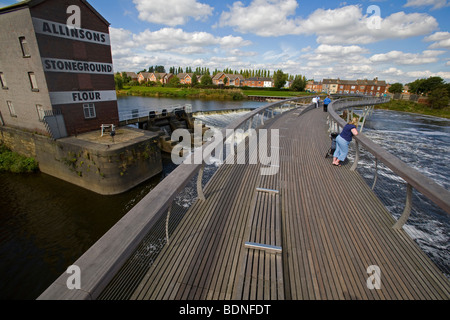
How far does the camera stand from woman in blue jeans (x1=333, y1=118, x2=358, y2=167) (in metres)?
5.92

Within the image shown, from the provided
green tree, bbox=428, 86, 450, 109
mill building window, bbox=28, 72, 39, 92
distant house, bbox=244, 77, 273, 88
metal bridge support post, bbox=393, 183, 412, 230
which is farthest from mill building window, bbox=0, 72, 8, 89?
distant house, bbox=244, 77, 273, 88

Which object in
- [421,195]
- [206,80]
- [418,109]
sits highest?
[206,80]

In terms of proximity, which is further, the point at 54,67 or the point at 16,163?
the point at 16,163

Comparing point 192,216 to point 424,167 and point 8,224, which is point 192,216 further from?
point 424,167

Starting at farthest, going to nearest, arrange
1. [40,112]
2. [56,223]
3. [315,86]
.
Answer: [315,86] → [40,112] → [56,223]

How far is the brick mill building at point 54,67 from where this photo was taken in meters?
11.4

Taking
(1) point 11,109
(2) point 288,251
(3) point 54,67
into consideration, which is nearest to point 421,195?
(2) point 288,251

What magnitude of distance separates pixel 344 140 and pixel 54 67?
15589 mm

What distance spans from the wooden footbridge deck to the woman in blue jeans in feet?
5.20

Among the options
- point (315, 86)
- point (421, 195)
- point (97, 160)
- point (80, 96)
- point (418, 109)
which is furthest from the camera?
point (315, 86)

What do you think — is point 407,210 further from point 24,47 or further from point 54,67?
point 24,47

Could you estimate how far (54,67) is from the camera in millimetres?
11945

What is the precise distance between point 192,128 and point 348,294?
77.1 feet

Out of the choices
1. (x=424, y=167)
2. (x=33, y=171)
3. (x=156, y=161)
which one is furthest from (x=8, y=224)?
(x=424, y=167)
